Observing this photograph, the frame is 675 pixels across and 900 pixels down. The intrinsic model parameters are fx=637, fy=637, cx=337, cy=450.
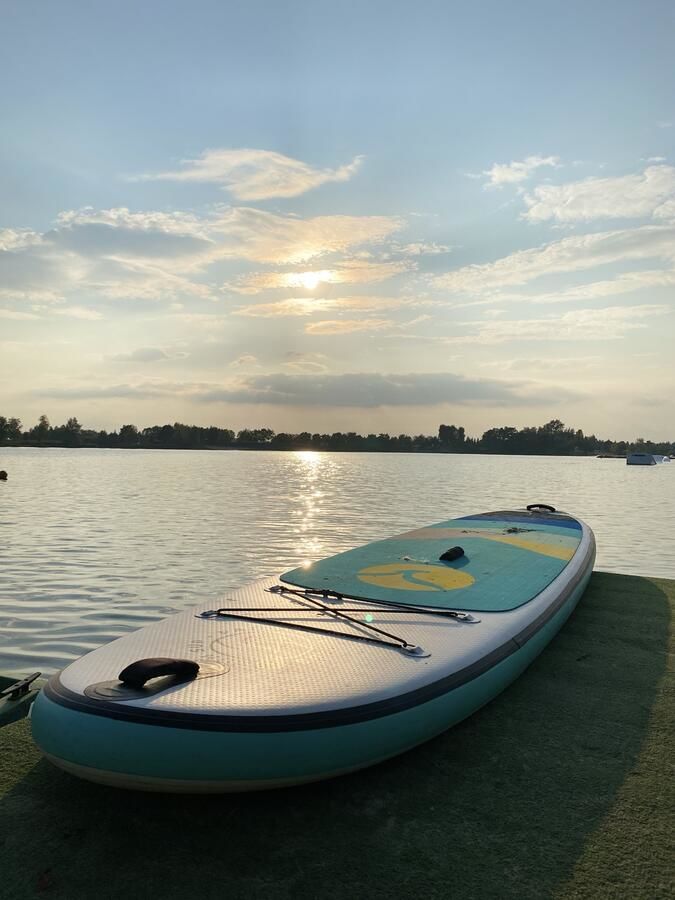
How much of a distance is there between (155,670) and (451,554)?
336 centimetres

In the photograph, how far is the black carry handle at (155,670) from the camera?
259 cm

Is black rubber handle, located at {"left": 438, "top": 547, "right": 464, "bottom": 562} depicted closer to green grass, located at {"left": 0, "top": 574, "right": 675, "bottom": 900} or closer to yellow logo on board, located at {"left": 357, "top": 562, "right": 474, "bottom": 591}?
yellow logo on board, located at {"left": 357, "top": 562, "right": 474, "bottom": 591}

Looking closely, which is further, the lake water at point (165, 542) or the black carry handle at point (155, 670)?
the lake water at point (165, 542)

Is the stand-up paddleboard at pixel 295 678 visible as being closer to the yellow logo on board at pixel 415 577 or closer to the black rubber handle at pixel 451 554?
the yellow logo on board at pixel 415 577

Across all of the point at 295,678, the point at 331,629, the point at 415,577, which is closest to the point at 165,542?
the point at 415,577

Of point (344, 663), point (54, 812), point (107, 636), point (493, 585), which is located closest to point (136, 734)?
point (54, 812)

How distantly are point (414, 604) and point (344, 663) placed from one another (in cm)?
121

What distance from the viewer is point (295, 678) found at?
2.81 metres

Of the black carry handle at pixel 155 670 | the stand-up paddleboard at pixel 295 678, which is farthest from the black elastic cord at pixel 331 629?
the black carry handle at pixel 155 670

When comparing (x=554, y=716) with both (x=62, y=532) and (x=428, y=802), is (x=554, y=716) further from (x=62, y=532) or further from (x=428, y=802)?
(x=62, y=532)

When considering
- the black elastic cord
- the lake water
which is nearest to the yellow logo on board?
the black elastic cord

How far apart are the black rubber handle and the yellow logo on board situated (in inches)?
7.9

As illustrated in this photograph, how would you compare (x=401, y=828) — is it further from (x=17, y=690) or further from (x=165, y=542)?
(x=165, y=542)

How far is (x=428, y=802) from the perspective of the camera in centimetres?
255
